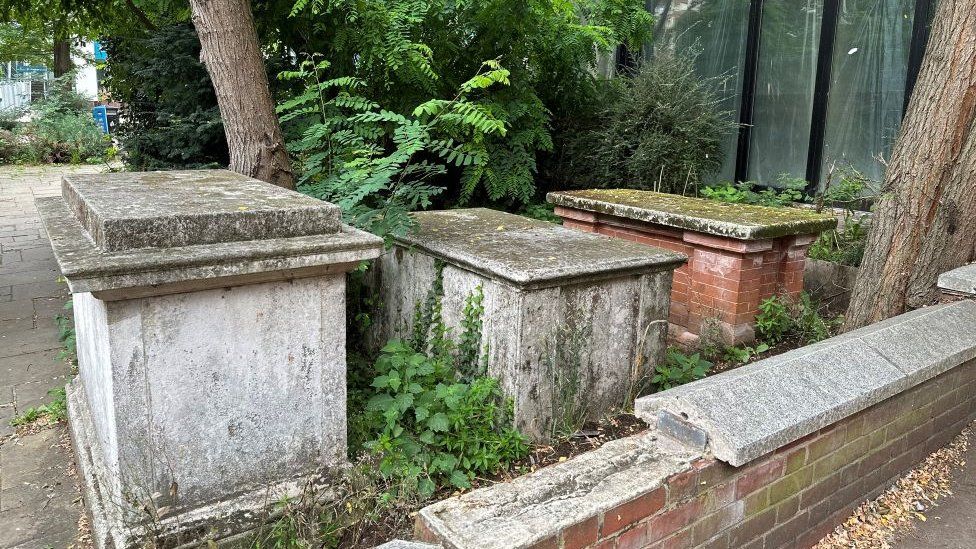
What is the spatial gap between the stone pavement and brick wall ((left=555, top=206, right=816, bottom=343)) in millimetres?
3599

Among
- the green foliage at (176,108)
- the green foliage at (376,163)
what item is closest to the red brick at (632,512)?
the green foliage at (376,163)

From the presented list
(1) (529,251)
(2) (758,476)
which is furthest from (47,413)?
(2) (758,476)

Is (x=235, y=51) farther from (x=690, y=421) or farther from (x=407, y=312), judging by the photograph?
(x=690, y=421)

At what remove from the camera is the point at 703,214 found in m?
4.58

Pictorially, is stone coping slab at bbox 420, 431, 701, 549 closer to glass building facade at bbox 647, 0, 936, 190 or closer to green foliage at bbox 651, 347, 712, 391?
green foliage at bbox 651, 347, 712, 391

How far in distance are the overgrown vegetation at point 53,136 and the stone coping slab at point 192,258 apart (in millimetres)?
15581

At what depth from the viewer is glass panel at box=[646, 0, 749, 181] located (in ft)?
25.7

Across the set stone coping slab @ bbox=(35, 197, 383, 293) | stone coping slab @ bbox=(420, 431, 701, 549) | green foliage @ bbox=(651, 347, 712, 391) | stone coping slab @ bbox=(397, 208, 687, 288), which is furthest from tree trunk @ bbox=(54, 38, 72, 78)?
stone coping slab @ bbox=(420, 431, 701, 549)

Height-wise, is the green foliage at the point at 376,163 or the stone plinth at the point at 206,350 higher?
the green foliage at the point at 376,163

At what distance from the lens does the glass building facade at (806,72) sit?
6.79 metres

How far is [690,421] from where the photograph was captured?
2350mm

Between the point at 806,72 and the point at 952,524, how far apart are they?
556 cm

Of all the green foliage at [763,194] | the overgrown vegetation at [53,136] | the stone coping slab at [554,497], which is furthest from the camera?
the overgrown vegetation at [53,136]

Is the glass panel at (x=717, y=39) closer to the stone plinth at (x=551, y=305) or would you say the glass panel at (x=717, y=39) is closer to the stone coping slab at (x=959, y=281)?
the stone coping slab at (x=959, y=281)
